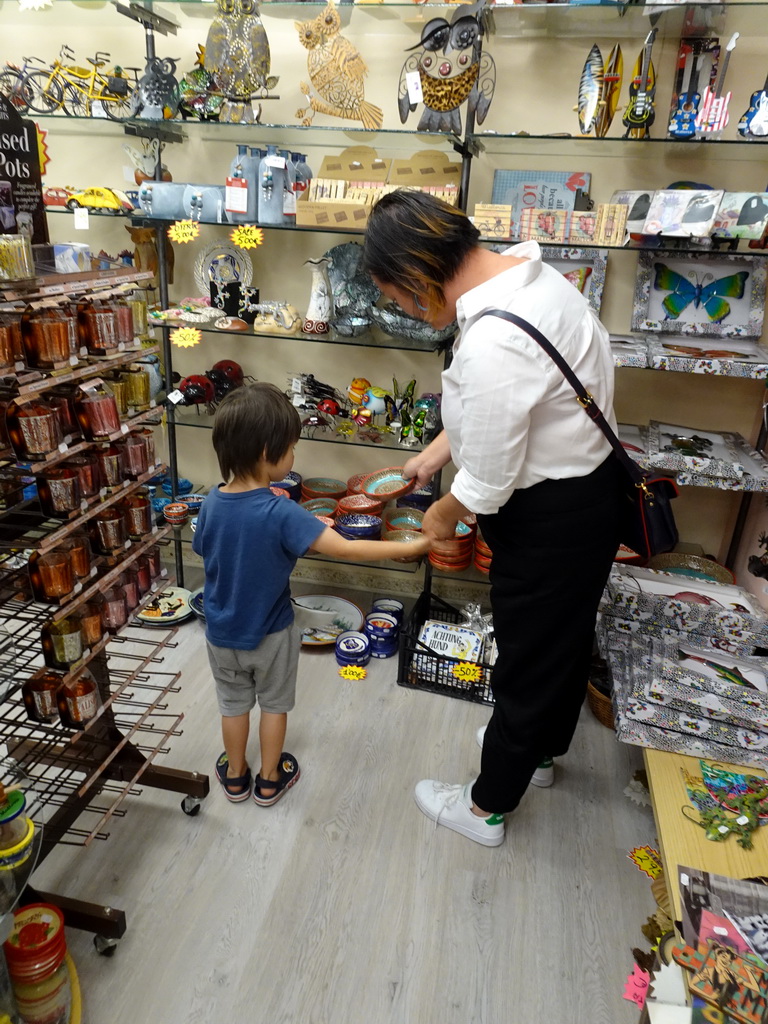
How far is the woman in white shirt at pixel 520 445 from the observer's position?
128 cm

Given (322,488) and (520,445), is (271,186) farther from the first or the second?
(520,445)

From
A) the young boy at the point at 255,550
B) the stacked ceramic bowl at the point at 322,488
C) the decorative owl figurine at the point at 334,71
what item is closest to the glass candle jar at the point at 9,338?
the young boy at the point at 255,550

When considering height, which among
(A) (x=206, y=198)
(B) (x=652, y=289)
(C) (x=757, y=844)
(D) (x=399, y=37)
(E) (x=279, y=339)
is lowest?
(C) (x=757, y=844)

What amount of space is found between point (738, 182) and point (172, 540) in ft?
8.96

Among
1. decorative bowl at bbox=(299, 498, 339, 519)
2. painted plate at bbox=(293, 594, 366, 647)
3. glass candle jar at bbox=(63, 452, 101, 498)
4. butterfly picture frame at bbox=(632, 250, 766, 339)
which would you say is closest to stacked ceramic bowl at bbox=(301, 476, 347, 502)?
decorative bowl at bbox=(299, 498, 339, 519)

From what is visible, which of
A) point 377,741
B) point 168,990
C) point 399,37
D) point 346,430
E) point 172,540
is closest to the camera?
point 168,990

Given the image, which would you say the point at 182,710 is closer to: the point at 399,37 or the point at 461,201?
the point at 461,201

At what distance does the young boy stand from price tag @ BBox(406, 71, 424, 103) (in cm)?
121

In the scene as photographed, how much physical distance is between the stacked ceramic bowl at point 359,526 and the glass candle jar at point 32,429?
149 centimetres

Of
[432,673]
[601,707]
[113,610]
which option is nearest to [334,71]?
[113,610]

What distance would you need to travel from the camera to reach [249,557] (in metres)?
1.67

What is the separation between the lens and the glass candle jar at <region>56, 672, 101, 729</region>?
1.52 metres

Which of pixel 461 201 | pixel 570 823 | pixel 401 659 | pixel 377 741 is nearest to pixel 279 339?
pixel 461 201

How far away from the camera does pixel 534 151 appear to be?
8.14ft
